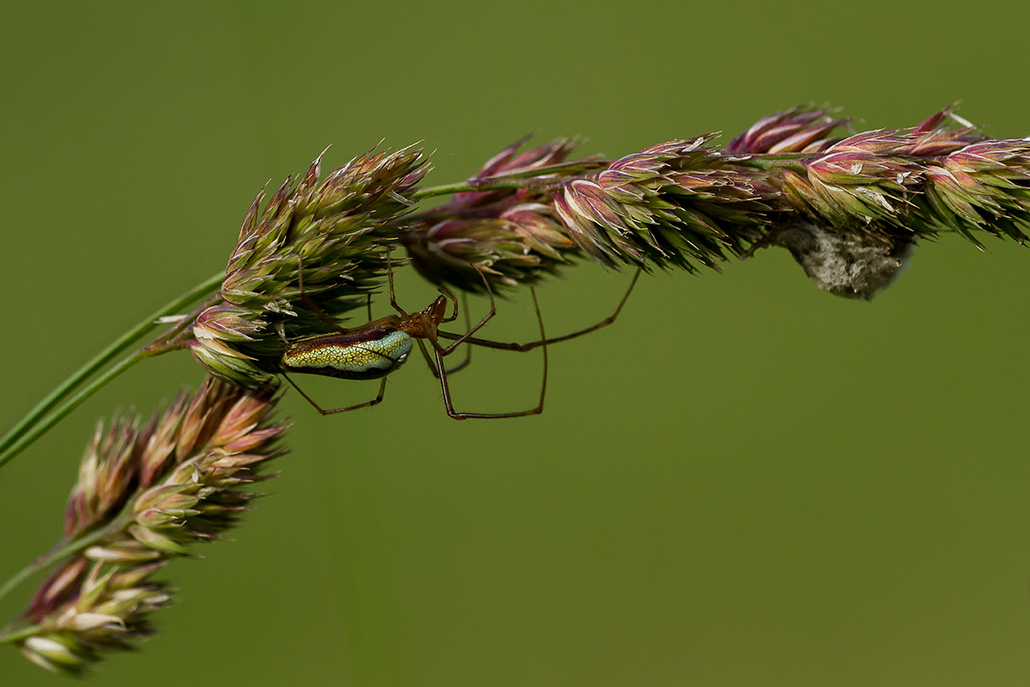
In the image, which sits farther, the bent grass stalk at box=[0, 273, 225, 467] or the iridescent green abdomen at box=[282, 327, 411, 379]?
the iridescent green abdomen at box=[282, 327, 411, 379]

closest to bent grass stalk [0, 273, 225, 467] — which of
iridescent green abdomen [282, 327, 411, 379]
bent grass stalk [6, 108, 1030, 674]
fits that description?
bent grass stalk [6, 108, 1030, 674]

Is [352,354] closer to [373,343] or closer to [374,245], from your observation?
[373,343]

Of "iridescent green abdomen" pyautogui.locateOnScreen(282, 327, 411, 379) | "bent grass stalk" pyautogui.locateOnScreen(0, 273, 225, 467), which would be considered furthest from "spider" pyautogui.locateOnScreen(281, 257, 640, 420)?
"bent grass stalk" pyautogui.locateOnScreen(0, 273, 225, 467)

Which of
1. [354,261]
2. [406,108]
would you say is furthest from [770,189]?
[406,108]

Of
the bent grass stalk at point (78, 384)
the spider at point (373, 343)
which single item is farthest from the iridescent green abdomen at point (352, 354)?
the bent grass stalk at point (78, 384)

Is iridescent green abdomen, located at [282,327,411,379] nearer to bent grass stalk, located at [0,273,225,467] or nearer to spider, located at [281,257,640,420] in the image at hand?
spider, located at [281,257,640,420]

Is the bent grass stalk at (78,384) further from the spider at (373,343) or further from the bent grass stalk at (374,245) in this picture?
the spider at (373,343)

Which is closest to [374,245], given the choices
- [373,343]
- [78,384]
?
[373,343]

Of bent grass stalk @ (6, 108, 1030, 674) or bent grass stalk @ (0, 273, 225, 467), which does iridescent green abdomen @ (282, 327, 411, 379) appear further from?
bent grass stalk @ (0, 273, 225, 467)
